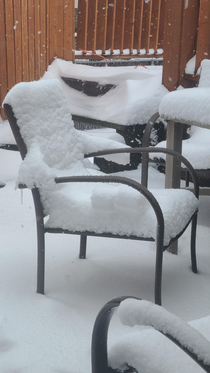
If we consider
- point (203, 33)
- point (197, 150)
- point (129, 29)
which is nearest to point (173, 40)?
point (203, 33)

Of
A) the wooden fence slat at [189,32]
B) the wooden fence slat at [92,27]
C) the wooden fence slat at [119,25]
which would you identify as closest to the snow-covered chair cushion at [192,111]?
the wooden fence slat at [189,32]

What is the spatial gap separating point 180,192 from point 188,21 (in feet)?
7.30

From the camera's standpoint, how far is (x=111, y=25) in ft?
24.8

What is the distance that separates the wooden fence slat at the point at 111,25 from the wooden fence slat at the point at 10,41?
2.46 meters

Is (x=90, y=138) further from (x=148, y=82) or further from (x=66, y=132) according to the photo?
(x=148, y=82)

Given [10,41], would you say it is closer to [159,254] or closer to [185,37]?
[185,37]

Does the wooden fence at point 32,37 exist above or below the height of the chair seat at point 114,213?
above

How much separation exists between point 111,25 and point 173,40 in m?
3.60

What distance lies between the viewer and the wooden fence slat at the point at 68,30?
6.00 meters

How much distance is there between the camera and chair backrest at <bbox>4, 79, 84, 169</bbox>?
223cm

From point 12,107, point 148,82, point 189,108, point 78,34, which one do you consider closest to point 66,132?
point 12,107

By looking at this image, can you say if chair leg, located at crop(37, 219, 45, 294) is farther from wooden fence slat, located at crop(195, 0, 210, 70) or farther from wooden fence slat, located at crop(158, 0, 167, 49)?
wooden fence slat, located at crop(158, 0, 167, 49)

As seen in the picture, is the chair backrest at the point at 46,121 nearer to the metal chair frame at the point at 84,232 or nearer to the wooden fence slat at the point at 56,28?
the metal chair frame at the point at 84,232

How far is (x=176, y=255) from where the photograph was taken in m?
2.80
